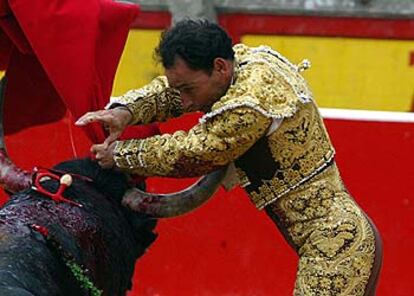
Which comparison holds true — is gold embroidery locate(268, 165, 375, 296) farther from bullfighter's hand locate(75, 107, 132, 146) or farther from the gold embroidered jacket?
bullfighter's hand locate(75, 107, 132, 146)

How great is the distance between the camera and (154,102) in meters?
3.29

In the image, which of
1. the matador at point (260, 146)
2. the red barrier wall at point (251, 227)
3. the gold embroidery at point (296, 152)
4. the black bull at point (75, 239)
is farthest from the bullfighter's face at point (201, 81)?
the red barrier wall at point (251, 227)

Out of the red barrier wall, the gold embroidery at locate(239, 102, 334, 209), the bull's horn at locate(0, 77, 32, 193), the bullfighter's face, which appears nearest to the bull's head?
the bull's horn at locate(0, 77, 32, 193)

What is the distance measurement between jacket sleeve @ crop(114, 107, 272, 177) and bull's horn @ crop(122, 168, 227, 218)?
3.0 inches

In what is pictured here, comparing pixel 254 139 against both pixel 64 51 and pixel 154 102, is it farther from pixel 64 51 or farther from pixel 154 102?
pixel 64 51

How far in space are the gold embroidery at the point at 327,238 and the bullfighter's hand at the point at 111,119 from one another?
0.42 m

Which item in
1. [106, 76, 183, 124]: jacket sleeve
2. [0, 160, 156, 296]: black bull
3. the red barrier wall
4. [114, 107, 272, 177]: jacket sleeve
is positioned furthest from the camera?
the red barrier wall

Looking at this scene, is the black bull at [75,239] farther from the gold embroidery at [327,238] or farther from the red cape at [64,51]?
the gold embroidery at [327,238]

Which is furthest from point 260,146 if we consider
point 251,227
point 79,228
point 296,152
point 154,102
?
point 251,227

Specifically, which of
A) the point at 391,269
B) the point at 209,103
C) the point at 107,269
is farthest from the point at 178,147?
the point at 391,269

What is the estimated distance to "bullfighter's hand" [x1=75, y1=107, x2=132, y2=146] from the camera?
119 inches

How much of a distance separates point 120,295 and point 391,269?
208cm

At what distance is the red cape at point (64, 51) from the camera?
10.3 feet

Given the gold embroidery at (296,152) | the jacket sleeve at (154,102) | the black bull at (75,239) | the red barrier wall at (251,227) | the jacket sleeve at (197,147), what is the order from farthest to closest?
the red barrier wall at (251,227)
the jacket sleeve at (154,102)
the gold embroidery at (296,152)
the jacket sleeve at (197,147)
the black bull at (75,239)
